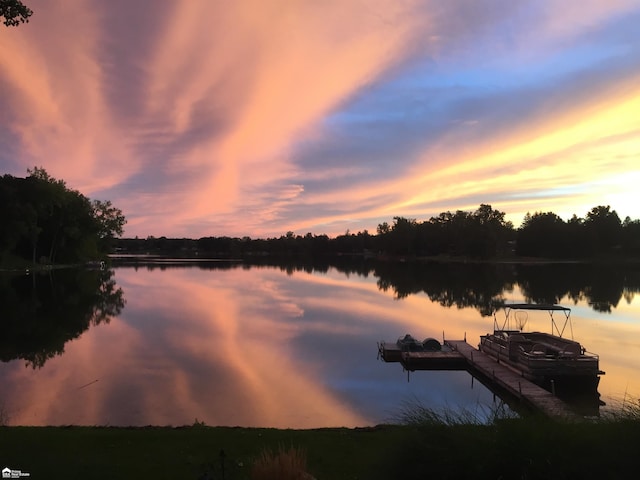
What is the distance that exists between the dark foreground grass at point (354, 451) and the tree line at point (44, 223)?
7710 centimetres

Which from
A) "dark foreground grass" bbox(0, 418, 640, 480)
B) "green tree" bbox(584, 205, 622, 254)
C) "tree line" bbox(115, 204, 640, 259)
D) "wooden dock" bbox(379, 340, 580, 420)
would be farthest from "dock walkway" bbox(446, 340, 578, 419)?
"green tree" bbox(584, 205, 622, 254)

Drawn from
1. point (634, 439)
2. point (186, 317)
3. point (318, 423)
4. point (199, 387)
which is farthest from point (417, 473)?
point (186, 317)

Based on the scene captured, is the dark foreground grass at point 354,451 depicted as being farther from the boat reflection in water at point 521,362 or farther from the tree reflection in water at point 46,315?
the tree reflection in water at point 46,315

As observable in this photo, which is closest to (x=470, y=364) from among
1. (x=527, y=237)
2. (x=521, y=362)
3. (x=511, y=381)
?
(x=521, y=362)

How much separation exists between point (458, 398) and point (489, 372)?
3.05 meters

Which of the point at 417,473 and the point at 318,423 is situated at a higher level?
the point at 417,473

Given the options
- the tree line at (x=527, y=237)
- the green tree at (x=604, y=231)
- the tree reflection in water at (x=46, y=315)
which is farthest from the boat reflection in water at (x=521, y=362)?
the green tree at (x=604, y=231)

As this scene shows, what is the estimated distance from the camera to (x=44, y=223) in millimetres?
89188

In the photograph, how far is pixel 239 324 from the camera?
2967 centimetres

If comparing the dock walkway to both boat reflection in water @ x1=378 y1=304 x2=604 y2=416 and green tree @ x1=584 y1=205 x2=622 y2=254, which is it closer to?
boat reflection in water @ x1=378 y1=304 x2=604 y2=416

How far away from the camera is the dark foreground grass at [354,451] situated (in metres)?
5.05

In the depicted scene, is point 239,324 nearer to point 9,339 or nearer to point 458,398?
point 9,339

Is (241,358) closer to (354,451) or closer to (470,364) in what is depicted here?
(470,364)

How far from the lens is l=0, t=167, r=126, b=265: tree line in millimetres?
74750
